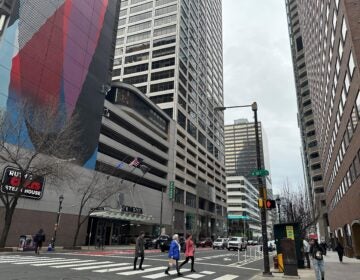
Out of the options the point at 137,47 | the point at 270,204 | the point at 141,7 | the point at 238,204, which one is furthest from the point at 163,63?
the point at 238,204

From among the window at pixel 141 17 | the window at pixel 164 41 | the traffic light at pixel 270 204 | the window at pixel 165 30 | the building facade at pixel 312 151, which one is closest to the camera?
the traffic light at pixel 270 204

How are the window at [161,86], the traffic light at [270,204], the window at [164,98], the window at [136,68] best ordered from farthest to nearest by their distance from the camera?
1. the window at [136,68]
2. the window at [161,86]
3. the window at [164,98]
4. the traffic light at [270,204]

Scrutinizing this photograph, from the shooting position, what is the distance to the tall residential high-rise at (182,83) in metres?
79.2

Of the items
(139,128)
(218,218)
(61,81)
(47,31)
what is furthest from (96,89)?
(218,218)

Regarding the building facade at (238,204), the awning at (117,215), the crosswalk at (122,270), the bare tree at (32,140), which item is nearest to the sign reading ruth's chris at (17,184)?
the bare tree at (32,140)

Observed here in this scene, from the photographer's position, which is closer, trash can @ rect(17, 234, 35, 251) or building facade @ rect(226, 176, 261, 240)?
trash can @ rect(17, 234, 35, 251)

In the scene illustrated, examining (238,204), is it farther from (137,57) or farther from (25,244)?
(25,244)

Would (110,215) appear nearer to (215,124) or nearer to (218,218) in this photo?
(218,218)

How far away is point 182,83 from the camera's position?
83.8 metres

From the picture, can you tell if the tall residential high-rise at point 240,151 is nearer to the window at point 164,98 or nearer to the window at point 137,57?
the window at point 137,57

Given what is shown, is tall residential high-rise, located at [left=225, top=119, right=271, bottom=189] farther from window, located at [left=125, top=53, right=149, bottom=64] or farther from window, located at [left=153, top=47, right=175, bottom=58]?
window, located at [left=125, top=53, right=149, bottom=64]

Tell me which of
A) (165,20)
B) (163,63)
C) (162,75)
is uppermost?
(165,20)

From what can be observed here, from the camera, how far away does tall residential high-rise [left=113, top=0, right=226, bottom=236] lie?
260 ft

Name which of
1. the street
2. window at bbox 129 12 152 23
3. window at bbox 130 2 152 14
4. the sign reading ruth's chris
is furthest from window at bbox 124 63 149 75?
the street
